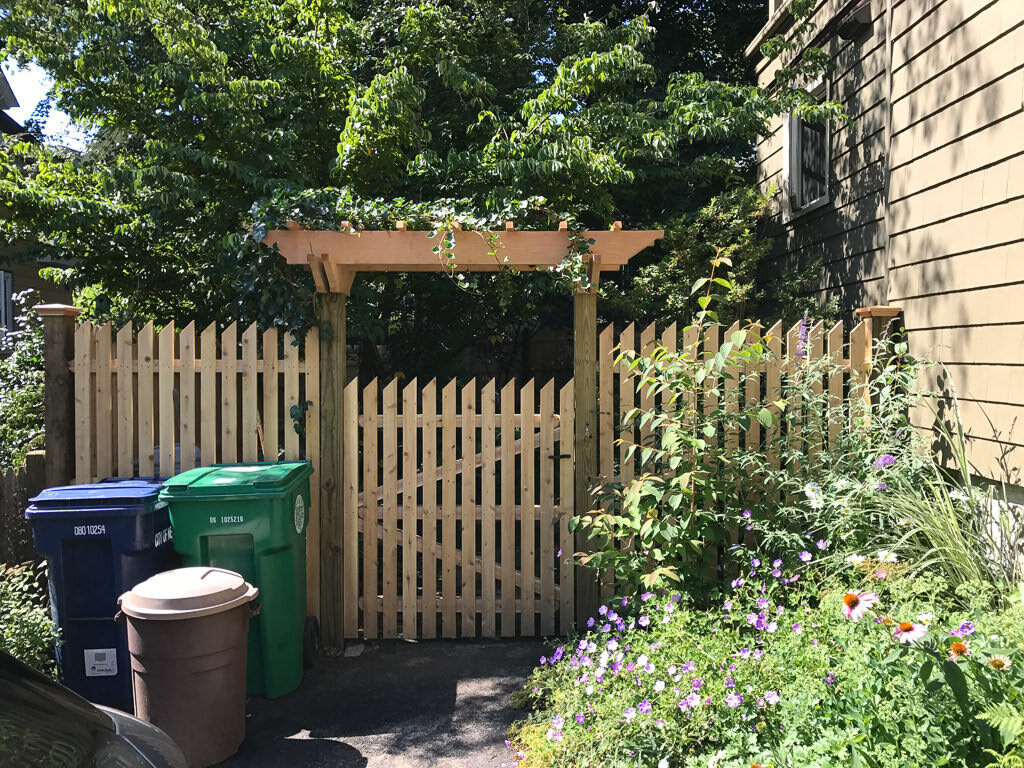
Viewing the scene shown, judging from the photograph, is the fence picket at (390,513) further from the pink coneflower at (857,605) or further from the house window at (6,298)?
the house window at (6,298)

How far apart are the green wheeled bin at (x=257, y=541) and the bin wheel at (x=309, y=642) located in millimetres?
333

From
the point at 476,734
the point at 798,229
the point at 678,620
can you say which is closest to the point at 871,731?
the point at 678,620

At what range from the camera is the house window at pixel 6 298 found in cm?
1181

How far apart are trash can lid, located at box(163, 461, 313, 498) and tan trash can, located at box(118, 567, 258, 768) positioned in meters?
0.55

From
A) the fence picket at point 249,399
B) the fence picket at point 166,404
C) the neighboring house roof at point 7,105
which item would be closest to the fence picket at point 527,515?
the fence picket at point 249,399

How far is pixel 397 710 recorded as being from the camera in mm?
4168

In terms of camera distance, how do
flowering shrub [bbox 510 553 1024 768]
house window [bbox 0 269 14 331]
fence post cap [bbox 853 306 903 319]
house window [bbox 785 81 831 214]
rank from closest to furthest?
flowering shrub [bbox 510 553 1024 768] < fence post cap [bbox 853 306 903 319] < house window [bbox 785 81 831 214] < house window [bbox 0 269 14 331]

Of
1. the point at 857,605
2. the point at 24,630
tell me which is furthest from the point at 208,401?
the point at 857,605

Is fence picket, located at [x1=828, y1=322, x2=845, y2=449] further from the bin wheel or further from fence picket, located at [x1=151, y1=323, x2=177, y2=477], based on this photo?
fence picket, located at [x1=151, y1=323, x2=177, y2=477]

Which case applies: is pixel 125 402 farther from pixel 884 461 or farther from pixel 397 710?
pixel 884 461

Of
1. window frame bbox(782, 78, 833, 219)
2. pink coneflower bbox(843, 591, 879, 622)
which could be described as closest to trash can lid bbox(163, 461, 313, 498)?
pink coneflower bbox(843, 591, 879, 622)

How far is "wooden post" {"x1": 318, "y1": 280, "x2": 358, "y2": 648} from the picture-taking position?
5.00m

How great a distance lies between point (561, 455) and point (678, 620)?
157 cm

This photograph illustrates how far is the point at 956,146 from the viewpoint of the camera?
4.78 metres
